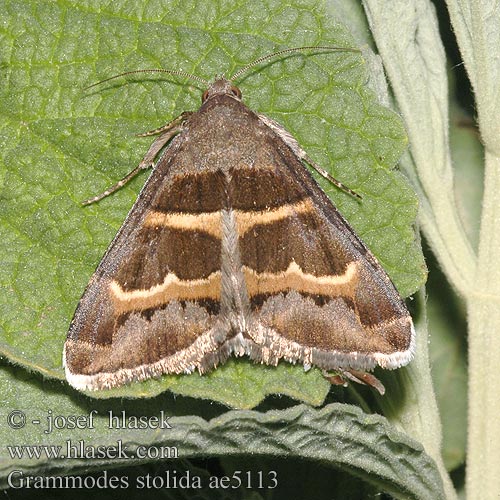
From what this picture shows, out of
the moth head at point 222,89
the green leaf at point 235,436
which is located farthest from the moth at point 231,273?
the green leaf at point 235,436

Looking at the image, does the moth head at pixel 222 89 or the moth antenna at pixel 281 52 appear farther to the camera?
the moth head at pixel 222 89

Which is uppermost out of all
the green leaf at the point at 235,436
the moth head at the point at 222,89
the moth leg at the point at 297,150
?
the moth head at the point at 222,89

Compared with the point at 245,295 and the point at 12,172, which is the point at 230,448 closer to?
the point at 245,295

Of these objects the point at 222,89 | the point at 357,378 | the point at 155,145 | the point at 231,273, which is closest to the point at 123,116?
the point at 155,145

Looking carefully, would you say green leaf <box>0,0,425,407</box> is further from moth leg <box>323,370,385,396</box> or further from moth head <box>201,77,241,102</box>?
moth leg <box>323,370,385,396</box>

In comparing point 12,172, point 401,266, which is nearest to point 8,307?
point 12,172

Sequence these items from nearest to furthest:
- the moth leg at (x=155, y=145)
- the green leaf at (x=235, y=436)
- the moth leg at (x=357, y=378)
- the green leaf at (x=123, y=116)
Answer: the green leaf at (x=235, y=436), the moth leg at (x=357, y=378), the green leaf at (x=123, y=116), the moth leg at (x=155, y=145)

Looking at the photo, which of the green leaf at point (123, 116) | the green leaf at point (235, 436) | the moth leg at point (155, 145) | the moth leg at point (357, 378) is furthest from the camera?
the moth leg at point (155, 145)

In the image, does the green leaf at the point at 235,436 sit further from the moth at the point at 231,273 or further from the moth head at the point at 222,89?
the moth head at the point at 222,89
